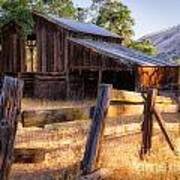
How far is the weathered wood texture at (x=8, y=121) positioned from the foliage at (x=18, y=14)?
27.6m

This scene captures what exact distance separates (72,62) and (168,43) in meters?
68.9

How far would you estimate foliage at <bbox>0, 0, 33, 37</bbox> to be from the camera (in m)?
31.9

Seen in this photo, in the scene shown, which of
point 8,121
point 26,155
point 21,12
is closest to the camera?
point 8,121

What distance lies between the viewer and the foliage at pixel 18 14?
31938 millimetres

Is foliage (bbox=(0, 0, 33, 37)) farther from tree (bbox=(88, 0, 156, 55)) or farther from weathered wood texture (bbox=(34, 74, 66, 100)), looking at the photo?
tree (bbox=(88, 0, 156, 55))

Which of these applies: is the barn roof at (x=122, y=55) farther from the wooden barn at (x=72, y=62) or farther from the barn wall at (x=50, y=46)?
the barn wall at (x=50, y=46)

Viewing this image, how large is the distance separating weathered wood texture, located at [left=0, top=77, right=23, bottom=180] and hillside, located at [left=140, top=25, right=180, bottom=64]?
74.9 m

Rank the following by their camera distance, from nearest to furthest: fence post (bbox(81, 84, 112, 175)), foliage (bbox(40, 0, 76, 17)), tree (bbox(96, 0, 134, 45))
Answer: fence post (bbox(81, 84, 112, 175))
foliage (bbox(40, 0, 76, 17))
tree (bbox(96, 0, 134, 45))

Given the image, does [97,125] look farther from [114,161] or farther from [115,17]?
[115,17]

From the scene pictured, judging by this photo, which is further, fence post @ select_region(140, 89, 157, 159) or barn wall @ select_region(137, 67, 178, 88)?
barn wall @ select_region(137, 67, 178, 88)

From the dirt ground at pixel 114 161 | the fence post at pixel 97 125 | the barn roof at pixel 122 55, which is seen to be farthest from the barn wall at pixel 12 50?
the fence post at pixel 97 125

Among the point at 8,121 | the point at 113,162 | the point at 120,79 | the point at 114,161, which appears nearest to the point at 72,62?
the point at 120,79

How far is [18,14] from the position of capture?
32750 millimetres

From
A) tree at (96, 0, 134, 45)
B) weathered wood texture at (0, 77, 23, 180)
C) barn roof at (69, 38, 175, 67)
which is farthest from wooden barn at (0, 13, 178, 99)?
weathered wood texture at (0, 77, 23, 180)
